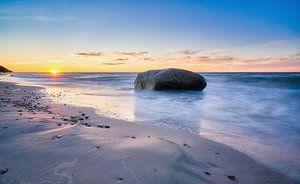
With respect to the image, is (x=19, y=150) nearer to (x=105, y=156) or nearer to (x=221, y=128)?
(x=105, y=156)

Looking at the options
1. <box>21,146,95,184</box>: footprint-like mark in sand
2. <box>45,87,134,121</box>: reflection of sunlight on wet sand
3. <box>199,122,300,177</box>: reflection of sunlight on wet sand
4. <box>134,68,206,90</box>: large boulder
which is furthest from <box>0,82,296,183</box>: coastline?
<box>134,68,206,90</box>: large boulder

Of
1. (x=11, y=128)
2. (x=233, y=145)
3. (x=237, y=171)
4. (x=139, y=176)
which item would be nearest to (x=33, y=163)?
(x=139, y=176)

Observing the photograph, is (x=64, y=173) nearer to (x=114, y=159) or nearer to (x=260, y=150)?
(x=114, y=159)

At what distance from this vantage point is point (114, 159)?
10.1 ft

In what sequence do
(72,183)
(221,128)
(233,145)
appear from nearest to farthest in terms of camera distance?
(72,183) → (233,145) → (221,128)

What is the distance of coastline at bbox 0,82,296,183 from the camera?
8.59 feet

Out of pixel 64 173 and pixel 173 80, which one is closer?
pixel 64 173

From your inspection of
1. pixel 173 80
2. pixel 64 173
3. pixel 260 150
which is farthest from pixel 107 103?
pixel 64 173

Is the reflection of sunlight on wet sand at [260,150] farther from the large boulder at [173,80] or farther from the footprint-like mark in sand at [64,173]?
the large boulder at [173,80]

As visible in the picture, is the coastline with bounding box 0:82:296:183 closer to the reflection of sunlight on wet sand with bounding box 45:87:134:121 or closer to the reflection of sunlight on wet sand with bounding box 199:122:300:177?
the reflection of sunlight on wet sand with bounding box 199:122:300:177

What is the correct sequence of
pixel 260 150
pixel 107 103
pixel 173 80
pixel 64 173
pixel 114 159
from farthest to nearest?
pixel 173 80, pixel 107 103, pixel 260 150, pixel 114 159, pixel 64 173

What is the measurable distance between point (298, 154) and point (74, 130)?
4.03 m

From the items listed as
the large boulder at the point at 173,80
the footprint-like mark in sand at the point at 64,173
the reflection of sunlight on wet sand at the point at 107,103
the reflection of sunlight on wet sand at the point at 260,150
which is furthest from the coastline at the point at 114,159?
the large boulder at the point at 173,80

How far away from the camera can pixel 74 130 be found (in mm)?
4551
